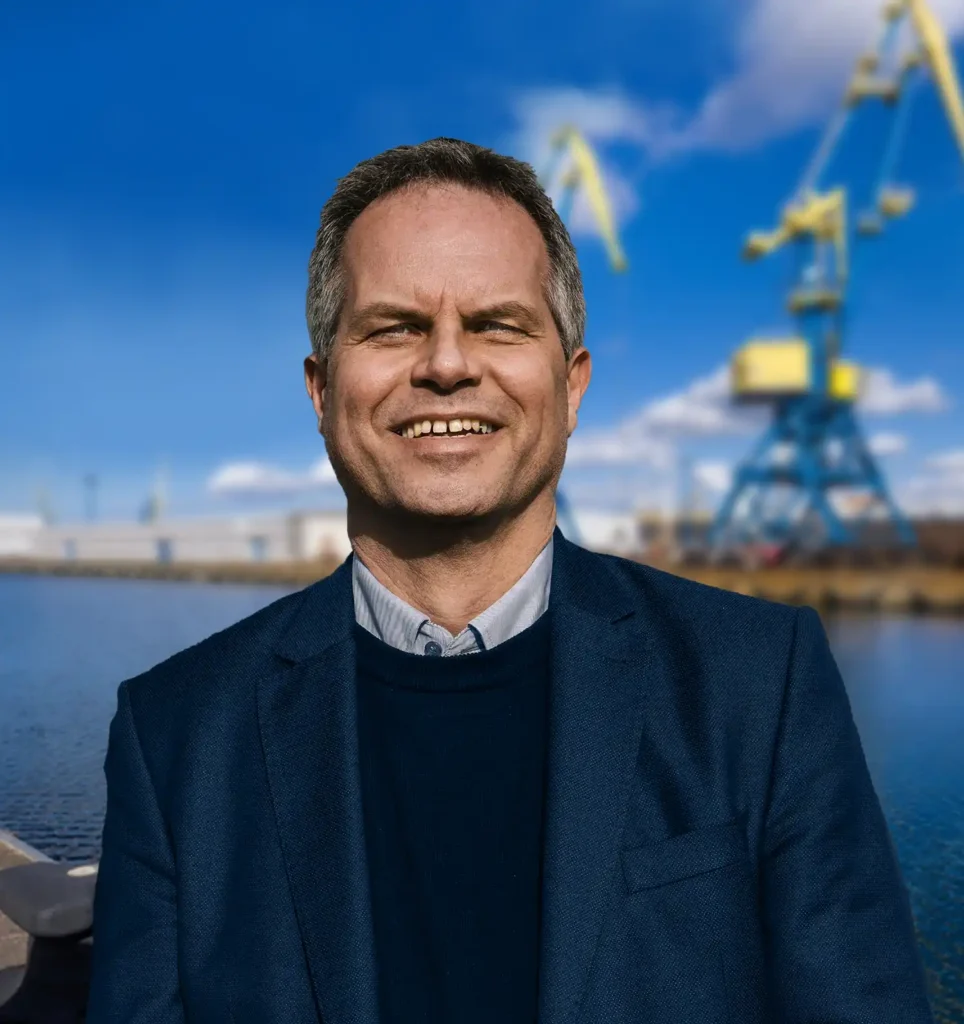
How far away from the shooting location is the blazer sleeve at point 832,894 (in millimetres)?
1482

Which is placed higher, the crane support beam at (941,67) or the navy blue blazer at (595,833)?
the crane support beam at (941,67)

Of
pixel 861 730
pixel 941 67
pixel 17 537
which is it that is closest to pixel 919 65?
pixel 941 67

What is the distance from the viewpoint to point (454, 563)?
173 cm

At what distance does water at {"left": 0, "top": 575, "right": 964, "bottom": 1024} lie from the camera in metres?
10.5

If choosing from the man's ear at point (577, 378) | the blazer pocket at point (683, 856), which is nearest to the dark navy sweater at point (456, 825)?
the blazer pocket at point (683, 856)

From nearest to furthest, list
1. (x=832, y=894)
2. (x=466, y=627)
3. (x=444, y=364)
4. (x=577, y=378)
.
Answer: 1. (x=832, y=894)
2. (x=444, y=364)
3. (x=466, y=627)
4. (x=577, y=378)

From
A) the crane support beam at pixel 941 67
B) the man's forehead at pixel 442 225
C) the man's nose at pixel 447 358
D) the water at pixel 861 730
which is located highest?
the crane support beam at pixel 941 67

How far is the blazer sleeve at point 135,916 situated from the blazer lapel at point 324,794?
23 centimetres

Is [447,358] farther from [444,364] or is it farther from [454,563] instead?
[454,563]

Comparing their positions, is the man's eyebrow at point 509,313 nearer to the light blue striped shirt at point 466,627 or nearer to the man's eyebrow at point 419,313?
the man's eyebrow at point 419,313

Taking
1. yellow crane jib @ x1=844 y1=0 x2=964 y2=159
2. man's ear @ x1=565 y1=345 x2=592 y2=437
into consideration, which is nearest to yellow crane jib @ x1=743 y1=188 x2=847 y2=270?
yellow crane jib @ x1=844 y1=0 x2=964 y2=159

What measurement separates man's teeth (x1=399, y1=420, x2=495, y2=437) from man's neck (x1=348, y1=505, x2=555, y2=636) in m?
0.15

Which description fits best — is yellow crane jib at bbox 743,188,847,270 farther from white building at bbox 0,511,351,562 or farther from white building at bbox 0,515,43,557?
white building at bbox 0,515,43,557

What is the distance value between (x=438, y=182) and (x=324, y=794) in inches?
39.5
